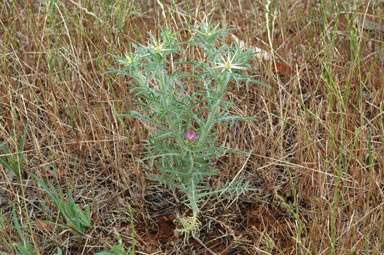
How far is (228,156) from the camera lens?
214 centimetres

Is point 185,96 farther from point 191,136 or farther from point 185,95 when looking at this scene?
point 191,136

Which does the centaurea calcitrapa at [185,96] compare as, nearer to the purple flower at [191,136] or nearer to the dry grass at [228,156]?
the purple flower at [191,136]

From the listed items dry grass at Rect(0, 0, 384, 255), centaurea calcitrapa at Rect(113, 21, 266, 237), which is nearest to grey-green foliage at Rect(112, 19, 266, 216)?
centaurea calcitrapa at Rect(113, 21, 266, 237)

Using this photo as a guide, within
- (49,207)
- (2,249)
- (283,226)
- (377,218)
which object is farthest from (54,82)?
(377,218)

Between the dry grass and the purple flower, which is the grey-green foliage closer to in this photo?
the purple flower

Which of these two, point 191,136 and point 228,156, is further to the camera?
point 228,156

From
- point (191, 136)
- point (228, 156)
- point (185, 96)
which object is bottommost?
point (228, 156)

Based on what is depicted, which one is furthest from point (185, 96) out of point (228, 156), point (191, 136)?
point (228, 156)

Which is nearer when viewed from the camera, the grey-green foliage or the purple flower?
the grey-green foliage

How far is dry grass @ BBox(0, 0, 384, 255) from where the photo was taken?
184 cm

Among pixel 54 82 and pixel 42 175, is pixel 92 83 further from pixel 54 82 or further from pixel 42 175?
pixel 42 175

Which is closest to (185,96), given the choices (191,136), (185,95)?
(185,95)

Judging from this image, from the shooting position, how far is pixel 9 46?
2650 mm

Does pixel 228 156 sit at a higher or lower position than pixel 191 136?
lower
